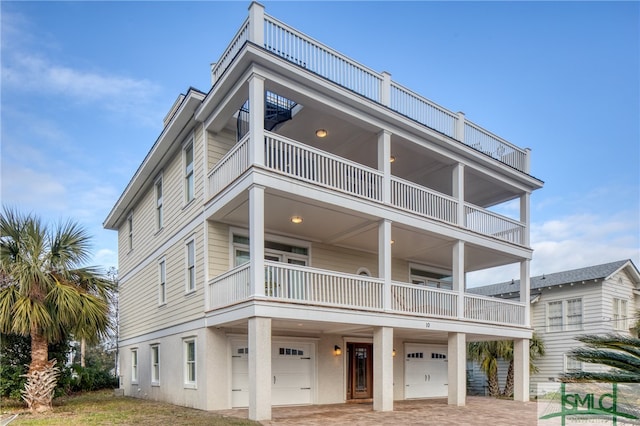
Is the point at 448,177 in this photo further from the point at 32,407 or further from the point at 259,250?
the point at 32,407

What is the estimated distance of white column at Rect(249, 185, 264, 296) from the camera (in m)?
10.2

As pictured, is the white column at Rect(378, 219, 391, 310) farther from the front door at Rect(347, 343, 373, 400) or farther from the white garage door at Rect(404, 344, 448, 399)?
the white garage door at Rect(404, 344, 448, 399)

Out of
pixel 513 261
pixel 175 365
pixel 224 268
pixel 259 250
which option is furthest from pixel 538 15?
pixel 175 365

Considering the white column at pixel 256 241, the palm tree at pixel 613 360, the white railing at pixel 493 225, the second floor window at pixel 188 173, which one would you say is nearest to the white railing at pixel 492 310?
the white railing at pixel 493 225

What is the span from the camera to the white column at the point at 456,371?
13836 millimetres

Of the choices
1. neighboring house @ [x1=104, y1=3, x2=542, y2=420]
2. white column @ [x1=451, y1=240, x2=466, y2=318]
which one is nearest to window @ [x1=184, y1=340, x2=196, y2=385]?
neighboring house @ [x1=104, y1=3, x2=542, y2=420]

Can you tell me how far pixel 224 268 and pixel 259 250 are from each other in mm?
2876

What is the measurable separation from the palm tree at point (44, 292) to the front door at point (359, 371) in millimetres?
7498

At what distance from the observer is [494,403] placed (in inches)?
589

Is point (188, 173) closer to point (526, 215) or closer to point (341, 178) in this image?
point (341, 178)

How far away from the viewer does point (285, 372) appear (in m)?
13.7

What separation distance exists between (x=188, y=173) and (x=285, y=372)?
643 centimetres

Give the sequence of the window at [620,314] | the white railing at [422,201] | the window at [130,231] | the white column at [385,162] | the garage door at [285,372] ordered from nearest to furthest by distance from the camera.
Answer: the garage door at [285,372] < the white column at [385,162] < the white railing at [422,201] < the window at [130,231] < the window at [620,314]

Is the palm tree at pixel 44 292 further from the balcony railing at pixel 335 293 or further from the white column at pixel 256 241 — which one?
the white column at pixel 256 241
